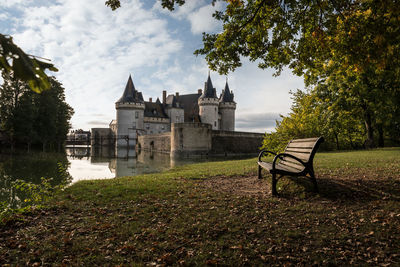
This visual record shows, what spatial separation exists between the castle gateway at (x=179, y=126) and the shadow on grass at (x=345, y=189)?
83.6 ft

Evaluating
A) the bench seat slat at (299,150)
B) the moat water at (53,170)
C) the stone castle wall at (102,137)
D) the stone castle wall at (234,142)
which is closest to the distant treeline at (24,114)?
the moat water at (53,170)

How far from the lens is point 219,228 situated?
323 centimetres

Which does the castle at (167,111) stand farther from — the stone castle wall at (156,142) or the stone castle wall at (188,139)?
the stone castle wall at (188,139)

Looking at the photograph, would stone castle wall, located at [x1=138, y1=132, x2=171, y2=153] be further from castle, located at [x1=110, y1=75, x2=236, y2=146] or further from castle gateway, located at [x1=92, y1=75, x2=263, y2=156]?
castle, located at [x1=110, y1=75, x2=236, y2=146]

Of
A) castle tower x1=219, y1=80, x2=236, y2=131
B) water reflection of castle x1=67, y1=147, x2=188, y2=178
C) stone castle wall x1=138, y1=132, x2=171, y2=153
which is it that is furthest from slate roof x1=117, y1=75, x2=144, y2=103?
water reflection of castle x1=67, y1=147, x2=188, y2=178

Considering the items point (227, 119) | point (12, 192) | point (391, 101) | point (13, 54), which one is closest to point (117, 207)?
point (13, 54)

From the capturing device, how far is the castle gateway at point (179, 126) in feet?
103

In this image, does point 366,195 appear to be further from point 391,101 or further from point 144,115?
point 144,115

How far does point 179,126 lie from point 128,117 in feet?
73.2

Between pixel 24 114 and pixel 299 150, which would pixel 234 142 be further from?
pixel 299 150

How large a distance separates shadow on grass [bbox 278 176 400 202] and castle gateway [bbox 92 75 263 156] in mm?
25470

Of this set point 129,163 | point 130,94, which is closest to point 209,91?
point 130,94

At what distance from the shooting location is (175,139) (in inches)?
1221

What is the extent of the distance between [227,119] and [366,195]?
161 feet
